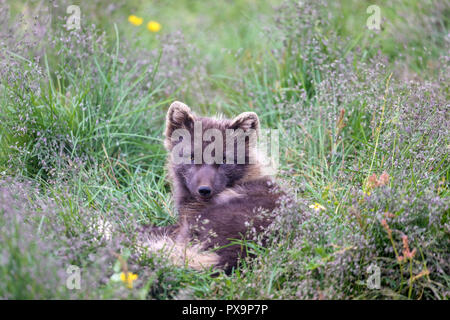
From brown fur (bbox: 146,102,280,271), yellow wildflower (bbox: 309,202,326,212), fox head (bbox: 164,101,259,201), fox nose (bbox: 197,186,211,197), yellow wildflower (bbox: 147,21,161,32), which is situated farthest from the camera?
yellow wildflower (bbox: 147,21,161,32)

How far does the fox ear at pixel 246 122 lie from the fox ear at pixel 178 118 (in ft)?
1.31

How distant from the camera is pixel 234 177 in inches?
187

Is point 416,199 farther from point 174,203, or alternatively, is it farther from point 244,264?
point 174,203

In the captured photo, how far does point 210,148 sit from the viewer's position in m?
4.69

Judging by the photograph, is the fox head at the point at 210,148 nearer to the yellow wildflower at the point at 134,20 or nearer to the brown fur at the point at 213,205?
the brown fur at the point at 213,205

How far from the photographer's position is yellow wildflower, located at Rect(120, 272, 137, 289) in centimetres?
293

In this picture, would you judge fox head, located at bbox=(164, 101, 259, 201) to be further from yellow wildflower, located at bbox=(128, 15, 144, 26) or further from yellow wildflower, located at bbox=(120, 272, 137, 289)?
yellow wildflower, located at bbox=(128, 15, 144, 26)

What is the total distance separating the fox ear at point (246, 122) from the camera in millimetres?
4742

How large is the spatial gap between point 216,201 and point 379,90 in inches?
73.3

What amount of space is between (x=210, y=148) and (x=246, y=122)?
1.41ft

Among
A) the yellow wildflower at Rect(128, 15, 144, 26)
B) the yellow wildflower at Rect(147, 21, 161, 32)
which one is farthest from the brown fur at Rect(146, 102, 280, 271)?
the yellow wildflower at Rect(147, 21, 161, 32)

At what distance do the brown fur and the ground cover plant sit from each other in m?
0.14

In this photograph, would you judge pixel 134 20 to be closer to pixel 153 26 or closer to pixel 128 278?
pixel 153 26

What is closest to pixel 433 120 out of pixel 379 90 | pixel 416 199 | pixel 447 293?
pixel 379 90
